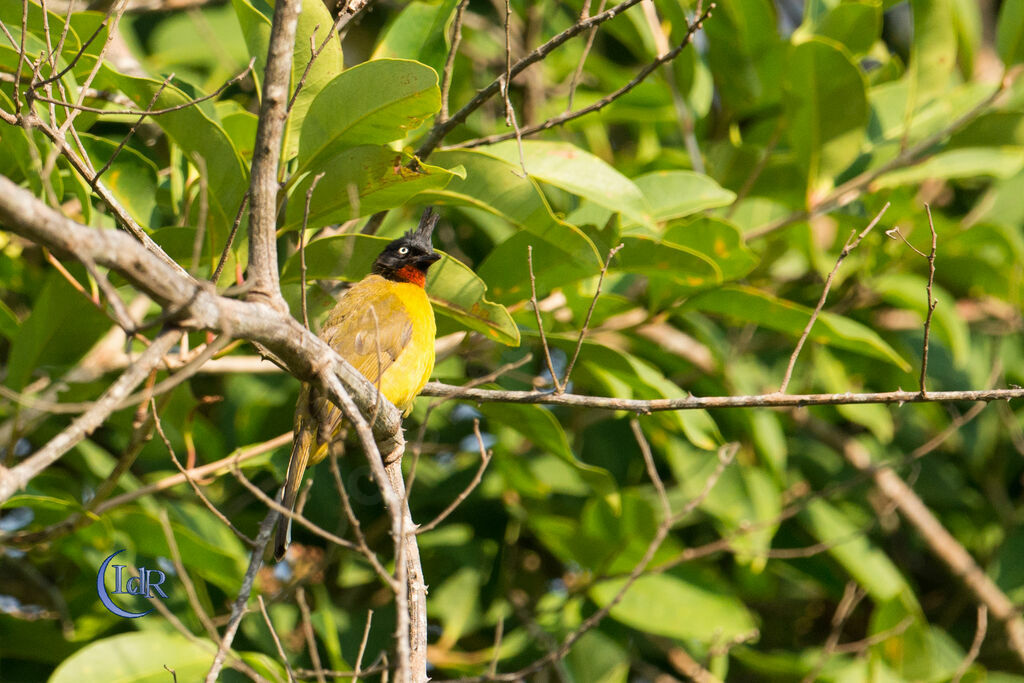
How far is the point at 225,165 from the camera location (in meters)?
2.52

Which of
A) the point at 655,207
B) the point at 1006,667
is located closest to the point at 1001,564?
the point at 1006,667

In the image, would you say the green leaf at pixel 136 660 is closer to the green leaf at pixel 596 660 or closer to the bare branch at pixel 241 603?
the bare branch at pixel 241 603

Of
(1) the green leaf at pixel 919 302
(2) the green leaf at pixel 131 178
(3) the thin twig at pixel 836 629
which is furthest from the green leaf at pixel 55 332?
(1) the green leaf at pixel 919 302

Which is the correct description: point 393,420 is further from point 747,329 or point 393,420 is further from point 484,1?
point 484,1

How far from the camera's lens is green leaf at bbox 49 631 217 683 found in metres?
2.57

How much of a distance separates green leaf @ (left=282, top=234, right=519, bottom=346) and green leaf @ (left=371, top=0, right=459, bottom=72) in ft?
2.02

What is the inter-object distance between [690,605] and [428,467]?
1.16 metres

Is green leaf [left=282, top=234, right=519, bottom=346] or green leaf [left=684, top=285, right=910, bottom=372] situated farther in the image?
green leaf [left=684, top=285, right=910, bottom=372]

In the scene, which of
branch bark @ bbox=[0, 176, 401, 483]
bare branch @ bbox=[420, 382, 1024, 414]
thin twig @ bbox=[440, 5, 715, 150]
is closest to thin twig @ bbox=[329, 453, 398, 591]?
branch bark @ bbox=[0, 176, 401, 483]

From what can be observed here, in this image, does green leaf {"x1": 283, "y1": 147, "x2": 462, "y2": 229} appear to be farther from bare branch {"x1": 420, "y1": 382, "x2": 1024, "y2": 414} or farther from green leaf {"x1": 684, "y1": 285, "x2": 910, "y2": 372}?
green leaf {"x1": 684, "y1": 285, "x2": 910, "y2": 372}

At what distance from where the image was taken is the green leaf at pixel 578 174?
2.58 meters

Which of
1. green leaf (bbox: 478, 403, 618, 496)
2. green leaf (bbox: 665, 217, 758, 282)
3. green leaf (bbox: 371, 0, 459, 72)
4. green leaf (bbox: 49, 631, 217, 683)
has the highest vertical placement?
green leaf (bbox: 371, 0, 459, 72)

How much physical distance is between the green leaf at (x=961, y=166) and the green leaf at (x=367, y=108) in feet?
6.96

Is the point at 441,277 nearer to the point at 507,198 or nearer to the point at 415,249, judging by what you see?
the point at 507,198
